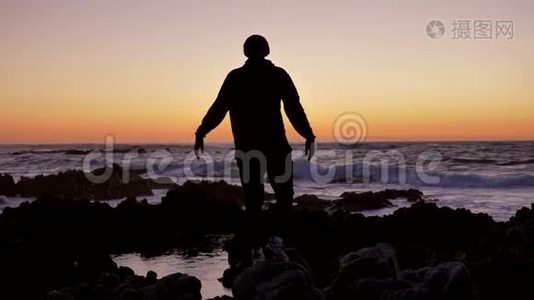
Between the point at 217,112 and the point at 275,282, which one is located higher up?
the point at 217,112

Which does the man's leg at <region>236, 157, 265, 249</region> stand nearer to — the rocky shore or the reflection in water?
the rocky shore

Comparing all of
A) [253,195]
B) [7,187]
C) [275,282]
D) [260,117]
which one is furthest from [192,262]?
[7,187]

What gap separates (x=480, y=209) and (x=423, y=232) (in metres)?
8.73

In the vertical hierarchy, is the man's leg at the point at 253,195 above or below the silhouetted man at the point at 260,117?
below

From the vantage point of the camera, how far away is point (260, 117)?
6.00 m

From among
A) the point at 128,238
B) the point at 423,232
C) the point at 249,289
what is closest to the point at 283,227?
the point at 249,289

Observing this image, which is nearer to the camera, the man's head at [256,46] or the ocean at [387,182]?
the man's head at [256,46]

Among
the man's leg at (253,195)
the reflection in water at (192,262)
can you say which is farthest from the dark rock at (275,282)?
the reflection in water at (192,262)

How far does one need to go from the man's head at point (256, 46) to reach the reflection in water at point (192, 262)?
3.25 m

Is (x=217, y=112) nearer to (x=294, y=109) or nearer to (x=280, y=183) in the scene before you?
(x=294, y=109)

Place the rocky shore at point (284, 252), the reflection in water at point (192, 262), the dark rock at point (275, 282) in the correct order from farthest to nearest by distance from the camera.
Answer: the reflection in water at point (192, 262)
the rocky shore at point (284, 252)
the dark rock at point (275, 282)

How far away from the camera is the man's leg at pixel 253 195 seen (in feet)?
19.9

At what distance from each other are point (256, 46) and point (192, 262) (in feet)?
16.2

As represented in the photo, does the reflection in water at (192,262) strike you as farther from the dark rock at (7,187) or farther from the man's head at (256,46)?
the dark rock at (7,187)
